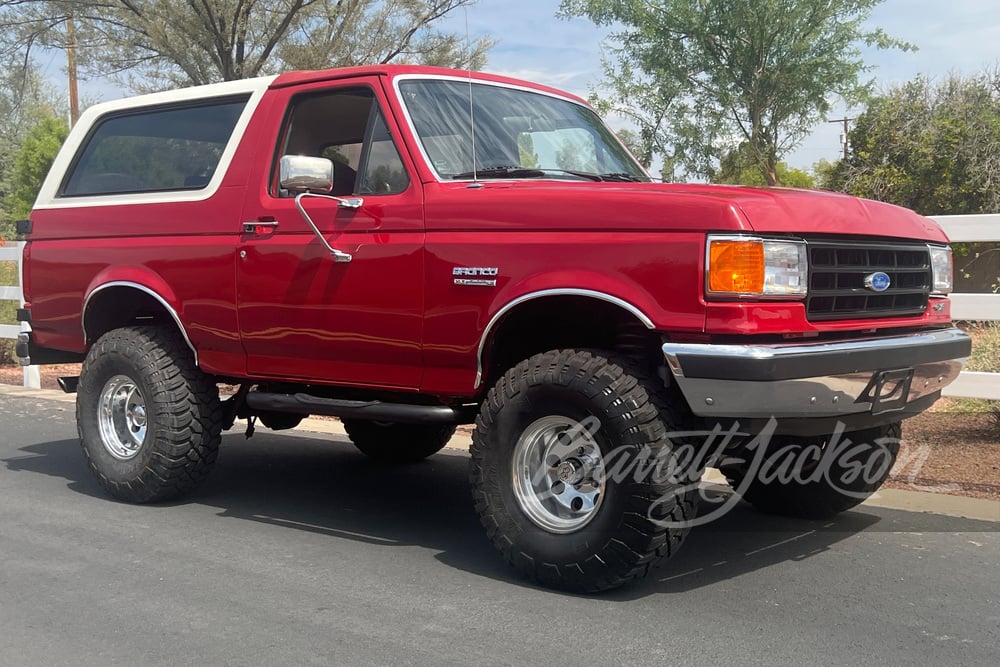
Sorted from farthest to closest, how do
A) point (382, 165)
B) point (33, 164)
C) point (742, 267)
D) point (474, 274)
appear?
1. point (33, 164)
2. point (382, 165)
3. point (474, 274)
4. point (742, 267)

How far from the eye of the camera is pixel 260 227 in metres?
5.42

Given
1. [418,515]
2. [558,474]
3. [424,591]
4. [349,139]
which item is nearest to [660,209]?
[558,474]

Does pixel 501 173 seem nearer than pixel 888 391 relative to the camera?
No

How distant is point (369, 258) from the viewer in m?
5.00

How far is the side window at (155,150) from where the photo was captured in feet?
19.4

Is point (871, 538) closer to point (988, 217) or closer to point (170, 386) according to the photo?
point (988, 217)

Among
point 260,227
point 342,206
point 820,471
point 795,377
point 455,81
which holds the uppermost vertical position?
point 455,81

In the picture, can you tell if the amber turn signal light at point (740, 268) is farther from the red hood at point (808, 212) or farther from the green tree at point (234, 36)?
the green tree at point (234, 36)

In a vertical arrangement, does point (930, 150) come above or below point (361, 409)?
above

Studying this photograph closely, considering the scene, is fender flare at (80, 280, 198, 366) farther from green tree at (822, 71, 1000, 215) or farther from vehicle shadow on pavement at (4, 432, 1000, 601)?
green tree at (822, 71, 1000, 215)

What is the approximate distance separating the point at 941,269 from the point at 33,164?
117 ft

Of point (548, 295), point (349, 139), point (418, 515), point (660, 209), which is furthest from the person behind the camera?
point (349, 139)

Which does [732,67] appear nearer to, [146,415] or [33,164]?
[146,415]

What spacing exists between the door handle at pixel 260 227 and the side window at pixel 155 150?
1.75 ft
